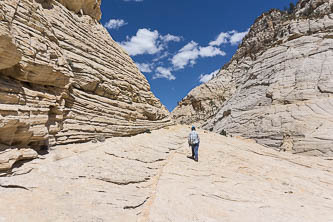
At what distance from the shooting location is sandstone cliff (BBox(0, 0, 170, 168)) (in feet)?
19.7

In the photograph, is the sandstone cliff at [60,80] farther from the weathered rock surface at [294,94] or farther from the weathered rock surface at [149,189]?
the weathered rock surface at [294,94]

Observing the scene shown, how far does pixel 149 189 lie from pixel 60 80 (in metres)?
6.04

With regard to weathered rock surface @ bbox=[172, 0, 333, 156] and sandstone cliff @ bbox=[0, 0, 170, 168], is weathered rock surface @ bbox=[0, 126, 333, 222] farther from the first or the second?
weathered rock surface @ bbox=[172, 0, 333, 156]

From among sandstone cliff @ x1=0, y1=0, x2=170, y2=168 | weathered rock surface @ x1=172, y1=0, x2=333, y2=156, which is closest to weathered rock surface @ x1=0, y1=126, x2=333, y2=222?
sandstone cliff @ x1=0, y1=0, x2=170, y2=168

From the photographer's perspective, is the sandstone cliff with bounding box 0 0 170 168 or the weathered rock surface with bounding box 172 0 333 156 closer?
the sandstone cliff with bounding box 0 0 170 168

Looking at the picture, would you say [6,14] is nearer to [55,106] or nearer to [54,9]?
[55,106]

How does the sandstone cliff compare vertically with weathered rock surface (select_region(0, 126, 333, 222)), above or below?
above

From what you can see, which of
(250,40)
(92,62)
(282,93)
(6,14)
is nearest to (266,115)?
(282,93)

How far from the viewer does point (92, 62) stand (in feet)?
36.5

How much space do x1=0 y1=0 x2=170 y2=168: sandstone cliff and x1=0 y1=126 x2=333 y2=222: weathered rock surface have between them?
1.04 meters

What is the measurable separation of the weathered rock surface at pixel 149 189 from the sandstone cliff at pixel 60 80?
1.04 m

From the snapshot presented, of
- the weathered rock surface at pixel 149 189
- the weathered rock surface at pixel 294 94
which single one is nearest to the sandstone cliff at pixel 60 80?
the weathered rock surface at pixel 149 189

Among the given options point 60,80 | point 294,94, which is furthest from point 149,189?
point 294,94

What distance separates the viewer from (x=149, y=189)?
20.0 feet
